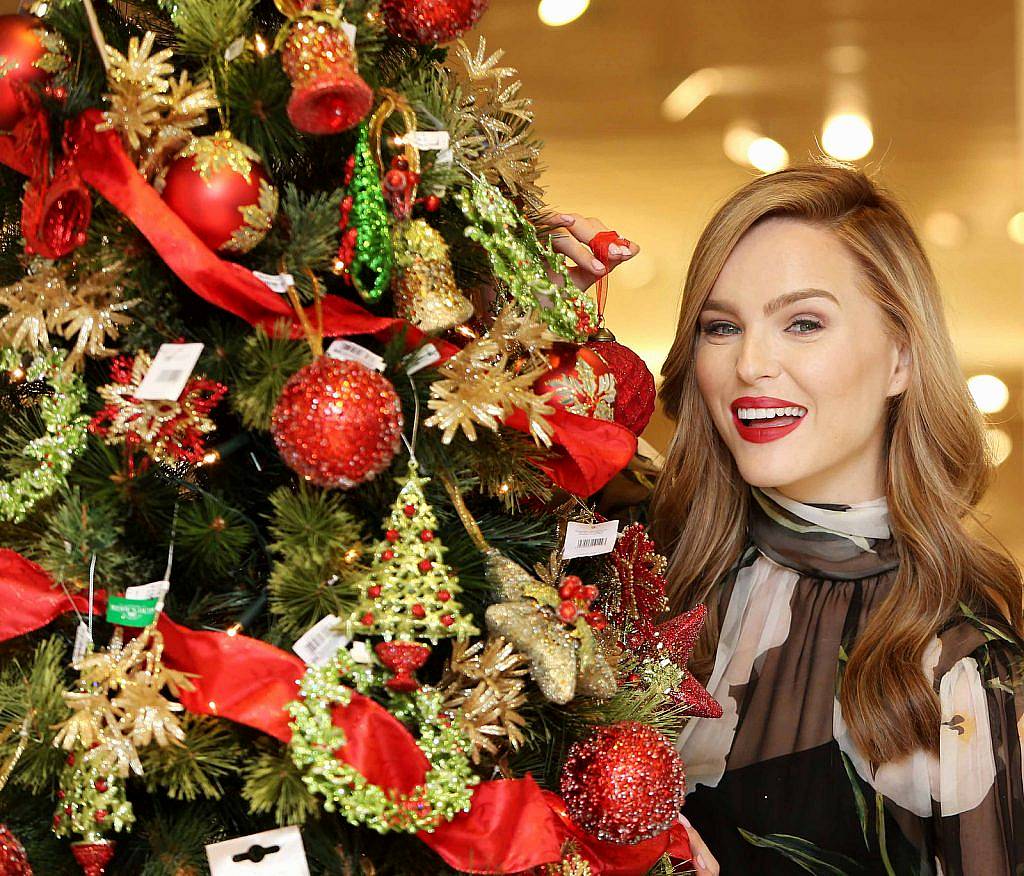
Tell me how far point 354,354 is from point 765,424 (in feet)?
2.68

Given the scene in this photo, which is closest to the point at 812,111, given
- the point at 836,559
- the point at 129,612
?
the point at 836,559

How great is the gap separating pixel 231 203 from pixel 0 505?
26cm

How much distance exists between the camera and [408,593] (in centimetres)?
77

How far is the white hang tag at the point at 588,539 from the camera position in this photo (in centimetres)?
96

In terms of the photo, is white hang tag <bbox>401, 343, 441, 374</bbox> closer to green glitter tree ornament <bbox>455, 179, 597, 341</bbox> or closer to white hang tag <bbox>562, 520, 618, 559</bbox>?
green glitter tree ornament <bbox>455, 179, 597, 341</bbox>

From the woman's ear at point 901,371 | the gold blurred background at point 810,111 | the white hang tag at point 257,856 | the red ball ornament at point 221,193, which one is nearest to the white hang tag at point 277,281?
the red ball ornament at point 221,193

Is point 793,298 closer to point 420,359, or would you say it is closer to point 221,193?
point 420,359

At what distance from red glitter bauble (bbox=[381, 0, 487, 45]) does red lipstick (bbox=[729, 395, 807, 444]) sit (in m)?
0.74

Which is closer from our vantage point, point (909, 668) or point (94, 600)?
point (94, 600)

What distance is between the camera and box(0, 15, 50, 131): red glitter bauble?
0.77 m

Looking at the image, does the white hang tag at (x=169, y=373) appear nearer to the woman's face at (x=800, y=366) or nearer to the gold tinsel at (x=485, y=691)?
the gold tinsel at (x=485, y=691)

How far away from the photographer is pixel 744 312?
149 centimetres

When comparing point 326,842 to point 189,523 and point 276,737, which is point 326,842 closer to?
point 276,737

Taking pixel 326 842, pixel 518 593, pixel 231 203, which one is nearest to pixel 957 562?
pixel 518 593
